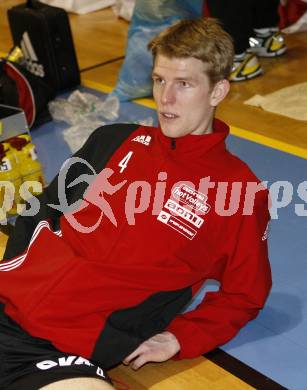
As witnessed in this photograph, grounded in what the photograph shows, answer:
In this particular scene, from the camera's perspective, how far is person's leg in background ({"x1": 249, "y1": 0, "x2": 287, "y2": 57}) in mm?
3885

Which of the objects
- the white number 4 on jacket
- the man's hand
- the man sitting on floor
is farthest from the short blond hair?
the man's hand

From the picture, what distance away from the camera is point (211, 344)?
5.45 ft

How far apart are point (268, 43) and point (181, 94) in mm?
2434

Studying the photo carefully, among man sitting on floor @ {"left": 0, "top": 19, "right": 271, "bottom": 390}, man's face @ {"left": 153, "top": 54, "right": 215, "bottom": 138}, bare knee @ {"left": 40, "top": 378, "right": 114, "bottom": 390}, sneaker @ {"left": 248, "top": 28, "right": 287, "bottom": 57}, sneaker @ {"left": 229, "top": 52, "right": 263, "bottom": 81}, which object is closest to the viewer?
bare knee @ {"left": 40, "top": 378, "right": 114, "bottom": 390}

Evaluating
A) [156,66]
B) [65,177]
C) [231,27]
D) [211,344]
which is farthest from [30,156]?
[231,27]

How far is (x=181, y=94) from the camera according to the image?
1.62 m

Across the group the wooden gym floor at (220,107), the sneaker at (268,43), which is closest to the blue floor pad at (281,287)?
the wooden gym floor at (220,107)

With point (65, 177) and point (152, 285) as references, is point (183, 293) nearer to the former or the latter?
point (152, 285)

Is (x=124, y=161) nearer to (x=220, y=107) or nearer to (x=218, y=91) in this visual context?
(x=218, y=91)

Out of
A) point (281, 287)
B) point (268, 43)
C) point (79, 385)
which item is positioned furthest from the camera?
point (268, 43)

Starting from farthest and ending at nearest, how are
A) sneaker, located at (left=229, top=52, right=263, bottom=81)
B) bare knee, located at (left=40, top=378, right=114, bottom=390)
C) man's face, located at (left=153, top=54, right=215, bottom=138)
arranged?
sneaker, located at (left=229, top=52, right=263, bottom=81)
man's face, located at (left=153, top=54, right=215, bottom=138)
bare knee, located at (left=40, top=378, right=114, bottom=390)

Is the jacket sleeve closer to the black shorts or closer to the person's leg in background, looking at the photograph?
the black shorts

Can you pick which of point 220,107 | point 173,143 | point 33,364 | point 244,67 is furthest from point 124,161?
point 244,67

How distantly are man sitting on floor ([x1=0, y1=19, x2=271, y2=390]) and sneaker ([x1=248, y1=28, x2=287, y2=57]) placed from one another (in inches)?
89.3
